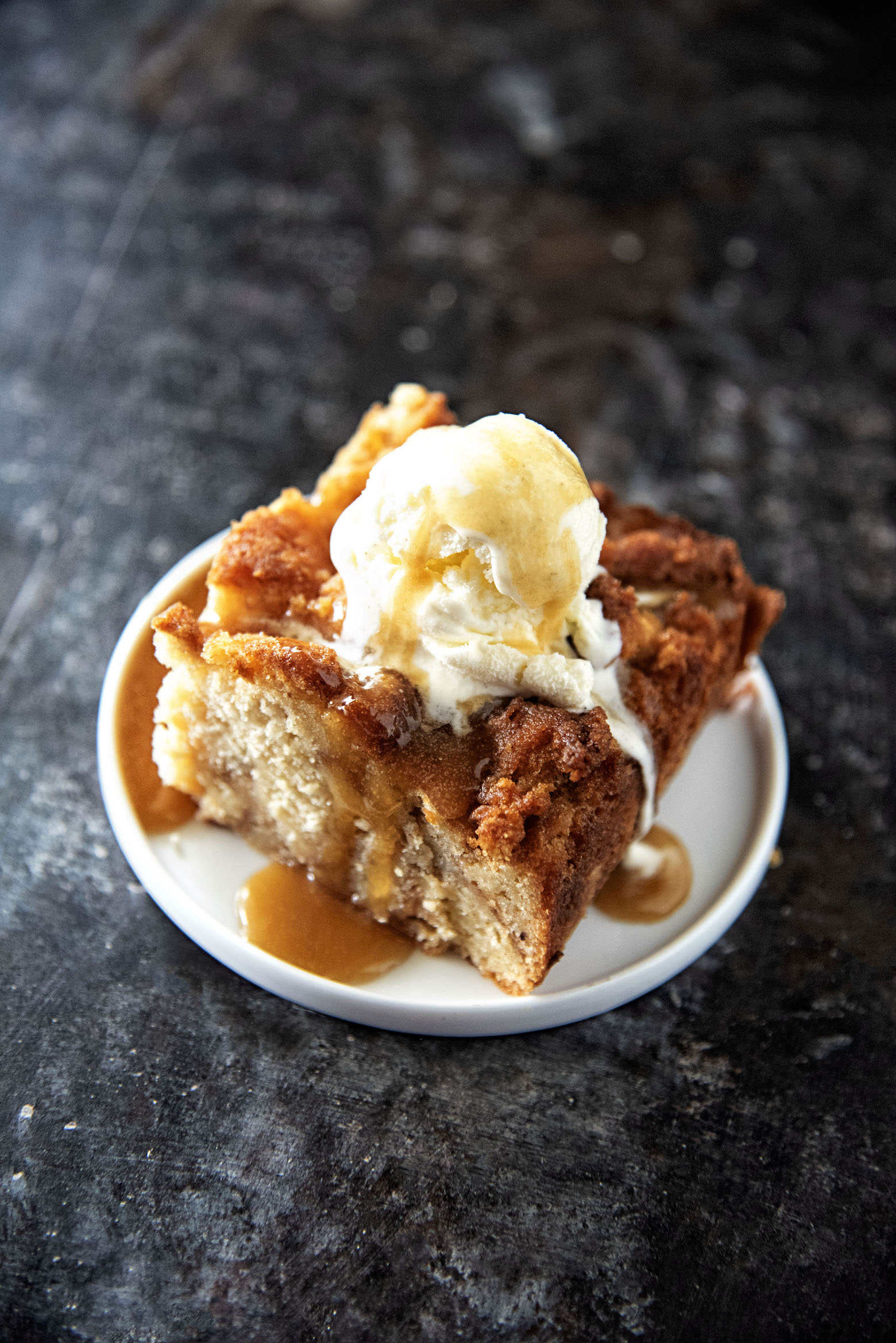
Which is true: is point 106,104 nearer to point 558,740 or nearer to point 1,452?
point 1,452

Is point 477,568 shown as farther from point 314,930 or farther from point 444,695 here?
point 314,930

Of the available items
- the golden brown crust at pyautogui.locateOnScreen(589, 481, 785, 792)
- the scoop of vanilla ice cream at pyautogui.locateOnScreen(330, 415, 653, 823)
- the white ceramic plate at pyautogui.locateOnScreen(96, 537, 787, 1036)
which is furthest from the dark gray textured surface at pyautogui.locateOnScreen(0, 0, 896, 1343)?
the scoop of vanilla ice cream at pyautogui.locateOnScreen(330, 415, 653, 823)

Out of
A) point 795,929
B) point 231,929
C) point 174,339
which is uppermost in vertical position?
point 174,339

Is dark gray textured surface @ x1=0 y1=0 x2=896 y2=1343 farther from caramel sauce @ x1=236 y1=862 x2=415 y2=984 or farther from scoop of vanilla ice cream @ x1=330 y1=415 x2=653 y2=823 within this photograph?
scoop of vanilla ice cream @ x1=330 y1=415 x2=653 y2=823

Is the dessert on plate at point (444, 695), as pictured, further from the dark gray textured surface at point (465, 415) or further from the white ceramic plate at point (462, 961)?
the dark gray textured surface at point (465, 415)

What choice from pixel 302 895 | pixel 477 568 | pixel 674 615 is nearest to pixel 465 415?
pixel 674 615

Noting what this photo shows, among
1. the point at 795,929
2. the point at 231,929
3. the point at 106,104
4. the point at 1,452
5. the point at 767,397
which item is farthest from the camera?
the point at 106,104

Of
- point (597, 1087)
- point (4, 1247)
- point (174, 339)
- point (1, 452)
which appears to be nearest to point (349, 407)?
point (174, 339)
